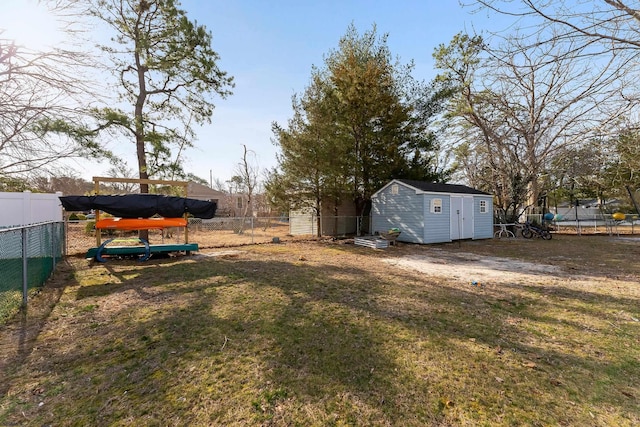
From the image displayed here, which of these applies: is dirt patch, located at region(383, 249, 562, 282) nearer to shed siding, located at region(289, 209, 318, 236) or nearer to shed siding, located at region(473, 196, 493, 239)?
shed siding, located at region(473, 196, 493, 239)

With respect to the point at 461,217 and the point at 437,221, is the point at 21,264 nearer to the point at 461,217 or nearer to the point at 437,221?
the point at 437,221

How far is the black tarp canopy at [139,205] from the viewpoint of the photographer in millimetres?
7273

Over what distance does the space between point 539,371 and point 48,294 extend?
7.17m

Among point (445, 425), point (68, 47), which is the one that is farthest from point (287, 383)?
point (68, 47)

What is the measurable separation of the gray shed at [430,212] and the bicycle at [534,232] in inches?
75.7

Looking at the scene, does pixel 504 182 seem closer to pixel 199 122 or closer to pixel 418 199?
pixel 418 199

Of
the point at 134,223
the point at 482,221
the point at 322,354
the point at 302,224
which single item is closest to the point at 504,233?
the point at 482,221

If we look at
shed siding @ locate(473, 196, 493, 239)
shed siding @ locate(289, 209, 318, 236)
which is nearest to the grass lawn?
shed siding @ locate(473, 196, 493, 239)

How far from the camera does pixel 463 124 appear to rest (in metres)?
17.7

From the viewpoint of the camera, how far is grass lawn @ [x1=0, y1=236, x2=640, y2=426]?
85.5 inches

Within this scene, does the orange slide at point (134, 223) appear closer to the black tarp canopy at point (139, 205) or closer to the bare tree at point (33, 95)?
the black tarp canopy at point (139, 205)

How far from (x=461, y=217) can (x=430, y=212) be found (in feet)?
7.86

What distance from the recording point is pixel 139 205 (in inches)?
304

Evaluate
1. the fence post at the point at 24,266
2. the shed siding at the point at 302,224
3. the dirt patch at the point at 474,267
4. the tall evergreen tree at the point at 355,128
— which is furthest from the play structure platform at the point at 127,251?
the shed siding at the point at 302,224
